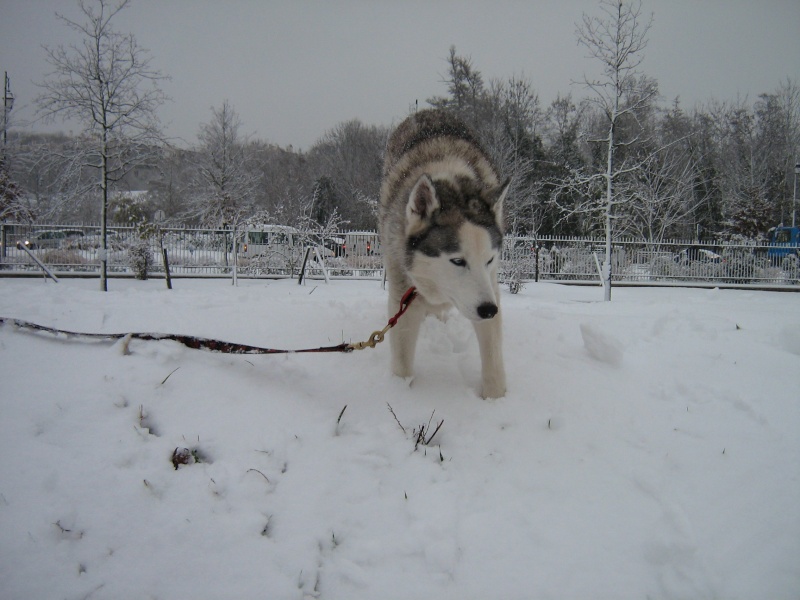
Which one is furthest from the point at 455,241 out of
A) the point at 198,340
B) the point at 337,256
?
the point at 337,256

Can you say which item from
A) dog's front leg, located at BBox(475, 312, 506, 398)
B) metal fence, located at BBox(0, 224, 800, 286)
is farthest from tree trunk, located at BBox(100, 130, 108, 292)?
dog's front leg, located at BBox(475, 312, 506, 398)

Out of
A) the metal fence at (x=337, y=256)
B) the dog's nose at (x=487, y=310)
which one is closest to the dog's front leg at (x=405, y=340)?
the dog's nose at (x=487, y=310)

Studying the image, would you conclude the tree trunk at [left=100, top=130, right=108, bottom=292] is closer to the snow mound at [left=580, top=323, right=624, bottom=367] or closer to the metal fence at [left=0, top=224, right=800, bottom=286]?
the metal fence at [left=0, top=224, right=800, bottom=286]

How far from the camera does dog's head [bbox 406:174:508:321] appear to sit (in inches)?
99.5

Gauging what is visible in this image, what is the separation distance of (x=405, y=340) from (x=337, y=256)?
1596cm

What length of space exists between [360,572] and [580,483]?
47.0 inches

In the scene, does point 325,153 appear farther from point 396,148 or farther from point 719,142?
point 396,148

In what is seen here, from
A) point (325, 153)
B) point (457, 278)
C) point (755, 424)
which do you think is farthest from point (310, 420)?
point (325, 153)

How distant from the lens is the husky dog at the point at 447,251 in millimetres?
2566

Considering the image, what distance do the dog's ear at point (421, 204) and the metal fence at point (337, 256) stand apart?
A: 46.8 ft

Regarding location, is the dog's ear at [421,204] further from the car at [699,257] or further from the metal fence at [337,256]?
the car at [699,257]

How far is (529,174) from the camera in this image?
28.4m

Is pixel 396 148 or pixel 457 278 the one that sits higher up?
pixel 396 148

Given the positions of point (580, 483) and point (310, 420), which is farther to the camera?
point (310, 420)
